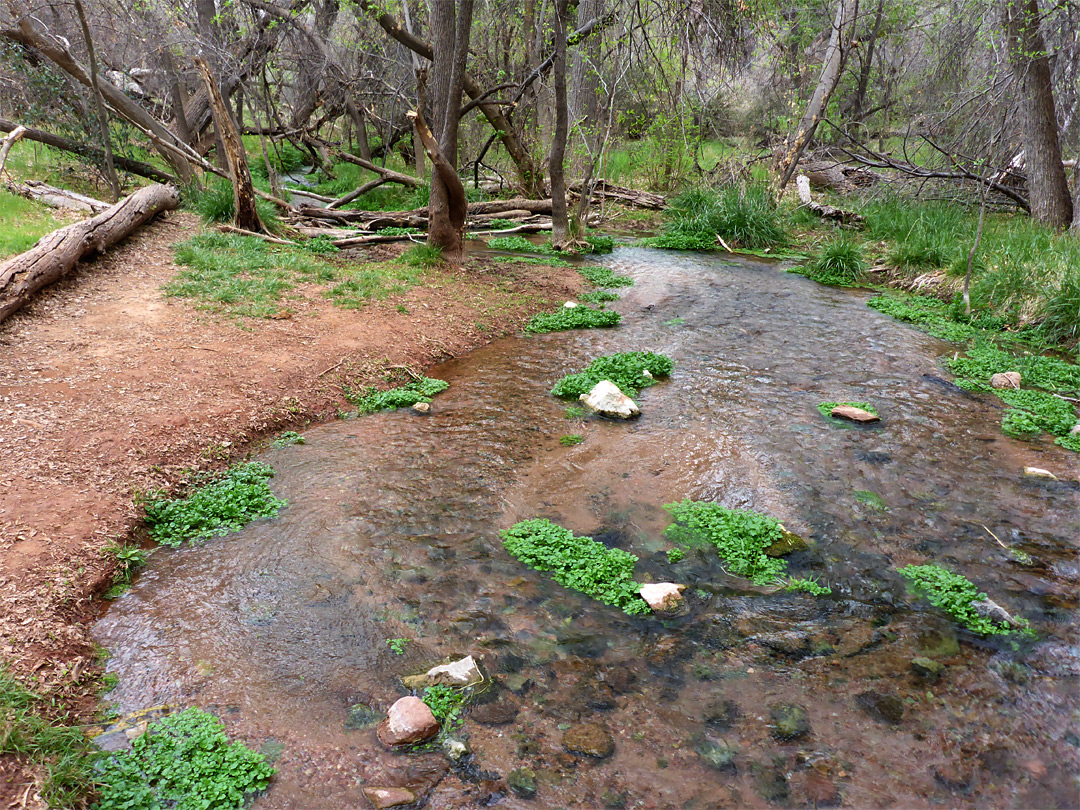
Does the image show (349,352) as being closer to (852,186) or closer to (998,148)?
(998,148)

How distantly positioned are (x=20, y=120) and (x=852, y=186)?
595 inches

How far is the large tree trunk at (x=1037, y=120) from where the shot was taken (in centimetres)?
838

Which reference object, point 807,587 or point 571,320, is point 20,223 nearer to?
point 571,320

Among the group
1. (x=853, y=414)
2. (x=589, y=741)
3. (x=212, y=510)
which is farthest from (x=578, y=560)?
(x=853, y=414)

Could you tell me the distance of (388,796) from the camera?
2.29m

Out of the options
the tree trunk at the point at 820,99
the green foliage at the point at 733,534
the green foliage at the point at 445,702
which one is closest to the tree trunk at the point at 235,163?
the green foliage at the point at 733,534

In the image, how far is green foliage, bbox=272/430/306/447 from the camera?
4.70 metres

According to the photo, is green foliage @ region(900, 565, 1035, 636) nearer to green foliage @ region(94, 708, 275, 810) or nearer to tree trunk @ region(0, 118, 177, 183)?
green foliage @ region(94, 708, 275, 810)

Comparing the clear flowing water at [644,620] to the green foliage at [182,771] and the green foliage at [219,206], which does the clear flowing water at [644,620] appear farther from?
the green foliage at [219,206]

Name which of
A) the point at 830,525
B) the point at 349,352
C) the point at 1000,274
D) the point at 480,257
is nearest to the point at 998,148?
the point at 1000,274

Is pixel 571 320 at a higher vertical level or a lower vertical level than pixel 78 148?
lower

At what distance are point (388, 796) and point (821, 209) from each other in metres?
12.6

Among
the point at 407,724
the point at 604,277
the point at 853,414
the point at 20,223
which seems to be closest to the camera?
the point at 407,724

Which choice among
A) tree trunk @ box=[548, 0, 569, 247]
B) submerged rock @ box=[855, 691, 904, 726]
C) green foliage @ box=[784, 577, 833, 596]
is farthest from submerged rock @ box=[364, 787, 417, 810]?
tree trunk @ box=[548, 0, 569, 247]
